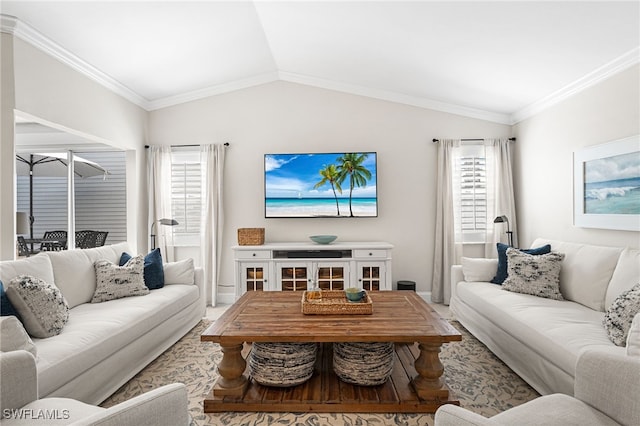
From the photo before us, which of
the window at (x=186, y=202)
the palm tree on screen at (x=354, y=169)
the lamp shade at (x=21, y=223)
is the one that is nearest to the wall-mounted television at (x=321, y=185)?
the palm tree on screen at (x=354, y=169)

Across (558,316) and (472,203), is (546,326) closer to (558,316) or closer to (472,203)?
(558,316)

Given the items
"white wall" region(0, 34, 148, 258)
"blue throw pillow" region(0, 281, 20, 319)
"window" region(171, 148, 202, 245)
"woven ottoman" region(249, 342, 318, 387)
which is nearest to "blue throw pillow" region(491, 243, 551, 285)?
"woven ottoman" region(249, 342, 318, 387)

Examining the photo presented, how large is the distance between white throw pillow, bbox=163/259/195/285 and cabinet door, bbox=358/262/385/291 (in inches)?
72.9

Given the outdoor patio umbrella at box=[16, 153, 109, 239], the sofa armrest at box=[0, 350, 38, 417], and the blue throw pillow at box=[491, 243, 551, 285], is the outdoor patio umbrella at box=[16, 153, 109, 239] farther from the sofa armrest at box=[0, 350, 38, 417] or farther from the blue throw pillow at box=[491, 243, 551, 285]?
the blue throw pillow at box=[491, 243, 551, 285]

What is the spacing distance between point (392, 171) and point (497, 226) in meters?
1.47

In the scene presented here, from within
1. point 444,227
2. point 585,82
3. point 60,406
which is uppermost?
point 585,82

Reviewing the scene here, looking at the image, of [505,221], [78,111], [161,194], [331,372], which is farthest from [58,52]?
[505,221]

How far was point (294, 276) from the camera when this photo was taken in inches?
164

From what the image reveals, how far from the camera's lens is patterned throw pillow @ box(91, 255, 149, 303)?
9.63 feet

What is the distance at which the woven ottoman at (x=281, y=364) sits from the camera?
2.24 metres

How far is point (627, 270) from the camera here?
2414 millimetres

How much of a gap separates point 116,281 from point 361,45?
122 inches

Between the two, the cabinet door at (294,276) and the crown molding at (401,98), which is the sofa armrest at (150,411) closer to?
the cabinet door at (294,276)

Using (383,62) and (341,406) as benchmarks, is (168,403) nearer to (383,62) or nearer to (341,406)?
(341,406)
